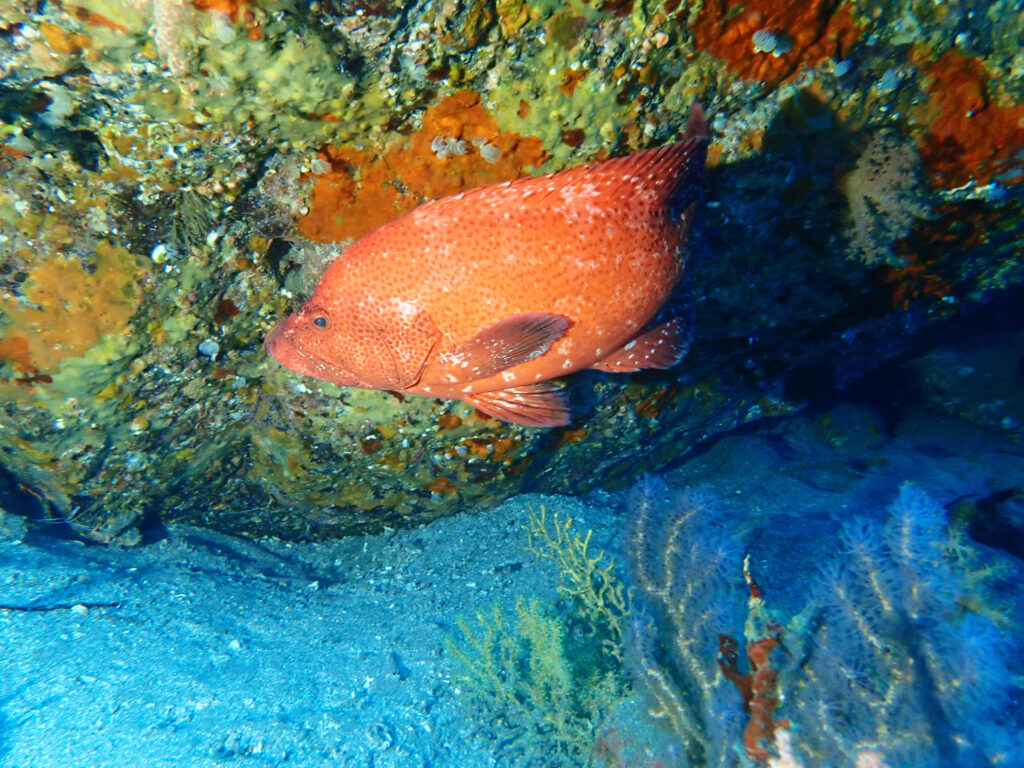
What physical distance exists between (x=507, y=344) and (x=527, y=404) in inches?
21.8

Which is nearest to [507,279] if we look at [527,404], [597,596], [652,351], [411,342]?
[411,342]

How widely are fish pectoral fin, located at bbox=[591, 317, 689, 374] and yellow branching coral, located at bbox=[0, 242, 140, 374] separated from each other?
267cm

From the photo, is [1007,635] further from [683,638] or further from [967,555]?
[683,638]

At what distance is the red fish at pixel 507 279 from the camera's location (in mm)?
2287

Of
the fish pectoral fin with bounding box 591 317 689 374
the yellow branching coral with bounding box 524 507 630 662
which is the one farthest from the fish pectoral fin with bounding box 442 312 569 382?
the yellow branching coral with bounding box 524 507 630 662

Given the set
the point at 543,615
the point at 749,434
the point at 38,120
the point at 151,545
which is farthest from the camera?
the point at 749,434

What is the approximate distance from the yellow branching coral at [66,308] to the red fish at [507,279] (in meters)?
0.91

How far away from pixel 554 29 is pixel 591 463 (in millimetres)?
3588

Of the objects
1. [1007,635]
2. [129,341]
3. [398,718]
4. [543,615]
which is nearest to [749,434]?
[1007,635]

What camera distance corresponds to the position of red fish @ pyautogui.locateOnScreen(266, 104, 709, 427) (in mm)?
2287

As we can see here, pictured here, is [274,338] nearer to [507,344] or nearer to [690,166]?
[507,344]

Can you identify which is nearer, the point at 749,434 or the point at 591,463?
the point at 591,463

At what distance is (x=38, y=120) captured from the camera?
7.27 ft

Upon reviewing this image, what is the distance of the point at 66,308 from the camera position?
8.42 feet
